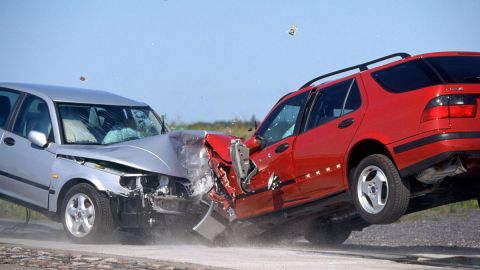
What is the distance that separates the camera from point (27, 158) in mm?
11430

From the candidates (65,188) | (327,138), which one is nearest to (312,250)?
(327,138)

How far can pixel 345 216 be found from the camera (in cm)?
1029

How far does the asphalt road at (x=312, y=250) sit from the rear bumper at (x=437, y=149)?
0.87m

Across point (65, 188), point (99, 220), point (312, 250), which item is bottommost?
point (312, 250)

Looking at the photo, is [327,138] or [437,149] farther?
[327,138]

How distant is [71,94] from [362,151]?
189 inches

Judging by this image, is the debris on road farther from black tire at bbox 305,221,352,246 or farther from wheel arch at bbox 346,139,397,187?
black tire at bbox 305,221,352,246

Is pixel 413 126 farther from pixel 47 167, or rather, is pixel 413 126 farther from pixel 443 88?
pixel 47 167

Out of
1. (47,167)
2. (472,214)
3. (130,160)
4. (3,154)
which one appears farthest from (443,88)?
(472,214)

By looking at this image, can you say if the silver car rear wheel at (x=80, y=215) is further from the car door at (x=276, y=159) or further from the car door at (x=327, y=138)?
the car door at (x=327, y=138)

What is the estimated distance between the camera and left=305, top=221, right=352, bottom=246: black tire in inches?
437

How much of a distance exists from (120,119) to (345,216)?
3596mm

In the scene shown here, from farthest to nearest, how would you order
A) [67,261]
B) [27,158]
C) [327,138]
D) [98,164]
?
1. [27,158]
2. [98,164]
3. [327,138]
4. [67,261]

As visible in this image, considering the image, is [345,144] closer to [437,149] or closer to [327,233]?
[437,149]
